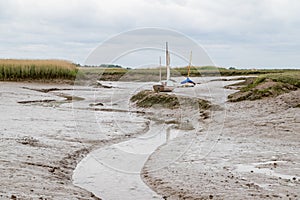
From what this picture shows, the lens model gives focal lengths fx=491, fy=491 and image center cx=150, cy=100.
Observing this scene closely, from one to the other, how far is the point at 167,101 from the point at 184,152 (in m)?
13.0

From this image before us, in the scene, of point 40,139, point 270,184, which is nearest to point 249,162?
point 270,184

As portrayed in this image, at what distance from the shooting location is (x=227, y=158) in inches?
495

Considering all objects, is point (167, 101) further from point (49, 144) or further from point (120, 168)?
point (120, 168)

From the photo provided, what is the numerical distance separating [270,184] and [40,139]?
8.01 m

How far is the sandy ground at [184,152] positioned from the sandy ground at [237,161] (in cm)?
2

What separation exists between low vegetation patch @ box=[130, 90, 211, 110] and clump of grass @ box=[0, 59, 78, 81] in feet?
78.2

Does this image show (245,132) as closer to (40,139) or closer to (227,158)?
(227,158)

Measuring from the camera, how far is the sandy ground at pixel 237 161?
950cm

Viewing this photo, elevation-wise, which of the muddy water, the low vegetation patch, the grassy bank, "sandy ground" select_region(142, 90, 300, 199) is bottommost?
the muddy water

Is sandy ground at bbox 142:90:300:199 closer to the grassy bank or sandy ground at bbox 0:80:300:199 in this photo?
sandy ground at bbox 0:80:300:199

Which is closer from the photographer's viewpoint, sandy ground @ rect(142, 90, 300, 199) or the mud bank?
the mud bank

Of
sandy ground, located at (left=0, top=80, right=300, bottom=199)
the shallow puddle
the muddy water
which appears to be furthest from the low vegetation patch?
the shallow puddle

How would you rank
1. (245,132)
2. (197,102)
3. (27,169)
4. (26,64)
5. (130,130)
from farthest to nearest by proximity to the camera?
(26,64) < (197,102) < (130,130) < (245,132) < (27,169)

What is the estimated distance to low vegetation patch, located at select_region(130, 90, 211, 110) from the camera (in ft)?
84.0
